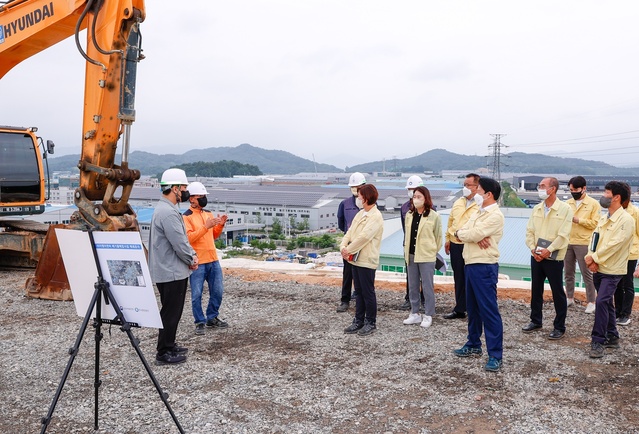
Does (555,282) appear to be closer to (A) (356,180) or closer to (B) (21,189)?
(A) (356,180)

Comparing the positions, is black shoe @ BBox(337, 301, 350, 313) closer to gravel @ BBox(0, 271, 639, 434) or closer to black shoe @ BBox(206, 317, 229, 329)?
gravel @ BBox(0, 271, 639, 434)

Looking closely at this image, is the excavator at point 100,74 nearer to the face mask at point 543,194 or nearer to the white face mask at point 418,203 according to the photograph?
the white face mask at point 418,203

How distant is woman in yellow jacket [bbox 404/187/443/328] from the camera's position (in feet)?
23.2

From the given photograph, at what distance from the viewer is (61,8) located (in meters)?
6.71

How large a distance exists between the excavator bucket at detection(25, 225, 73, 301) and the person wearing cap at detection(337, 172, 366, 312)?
14.2 feet

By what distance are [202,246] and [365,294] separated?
6.82 ft

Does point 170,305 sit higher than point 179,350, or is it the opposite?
point 170,305

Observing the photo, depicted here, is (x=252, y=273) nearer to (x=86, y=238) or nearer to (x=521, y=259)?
(x=86, y=238)

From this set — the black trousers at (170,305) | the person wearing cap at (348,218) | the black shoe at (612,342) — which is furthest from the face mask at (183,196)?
the black shoe at (612,342)

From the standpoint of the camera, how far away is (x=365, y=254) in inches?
269

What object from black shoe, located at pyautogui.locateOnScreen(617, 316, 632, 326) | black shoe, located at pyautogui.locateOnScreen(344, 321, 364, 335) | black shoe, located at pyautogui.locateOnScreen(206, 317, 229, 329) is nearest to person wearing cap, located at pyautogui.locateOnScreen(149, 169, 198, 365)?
black shoe, located at pyautogui.locateOnScreen(206, 317, 229, 329)

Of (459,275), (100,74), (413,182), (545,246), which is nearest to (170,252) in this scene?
(100,74)

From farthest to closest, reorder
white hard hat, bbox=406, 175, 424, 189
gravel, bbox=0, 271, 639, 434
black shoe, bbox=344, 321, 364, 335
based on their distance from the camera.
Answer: white hard hat, bbox=406, 175, 424, 189 → black shoe, bbox=344, 321, 364, 335 → gravel, bbox=0, 271, 639, 434

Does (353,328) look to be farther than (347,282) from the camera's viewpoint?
No
